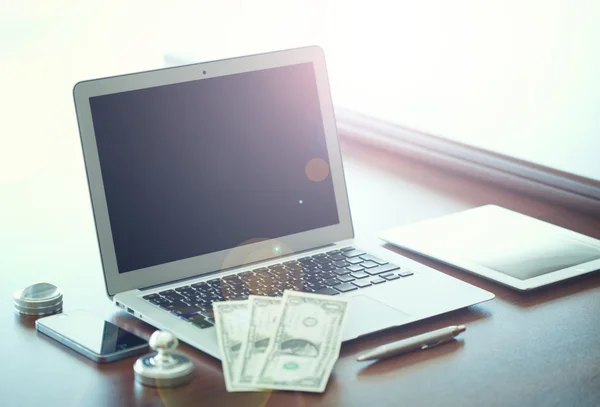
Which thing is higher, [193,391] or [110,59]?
[110,59]

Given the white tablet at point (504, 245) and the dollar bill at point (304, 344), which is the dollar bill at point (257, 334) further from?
the white tablet at point (504, 245)

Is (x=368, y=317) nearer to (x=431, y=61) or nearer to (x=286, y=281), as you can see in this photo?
(x=286, y=281)

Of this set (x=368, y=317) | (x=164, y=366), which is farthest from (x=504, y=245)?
(x=164, y=366)

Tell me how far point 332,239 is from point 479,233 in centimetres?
27

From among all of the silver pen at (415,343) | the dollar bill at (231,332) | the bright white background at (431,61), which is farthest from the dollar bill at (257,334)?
the bright white background at (431,61)

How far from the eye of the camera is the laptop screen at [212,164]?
1317 millimetres

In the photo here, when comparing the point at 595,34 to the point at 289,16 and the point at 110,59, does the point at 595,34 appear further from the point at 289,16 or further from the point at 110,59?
the point at 110,59

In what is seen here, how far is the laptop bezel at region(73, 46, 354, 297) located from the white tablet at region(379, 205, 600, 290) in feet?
0.50

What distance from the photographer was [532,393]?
3.49 feet

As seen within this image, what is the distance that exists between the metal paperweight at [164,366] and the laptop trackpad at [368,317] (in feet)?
0.68

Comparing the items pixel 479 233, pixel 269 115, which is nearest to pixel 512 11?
pixel 479 233

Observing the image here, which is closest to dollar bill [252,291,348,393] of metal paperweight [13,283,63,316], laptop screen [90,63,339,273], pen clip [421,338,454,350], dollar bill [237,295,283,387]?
dollar bill [237,295,283,387]

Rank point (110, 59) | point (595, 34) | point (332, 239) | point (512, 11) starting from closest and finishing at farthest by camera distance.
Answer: point (332, 239), point (595, 34), point (512, 11), point (110, 59)

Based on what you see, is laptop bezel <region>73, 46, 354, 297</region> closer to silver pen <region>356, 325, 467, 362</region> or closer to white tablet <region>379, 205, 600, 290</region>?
white tablet <region>379, 205, 600, 290</region>
